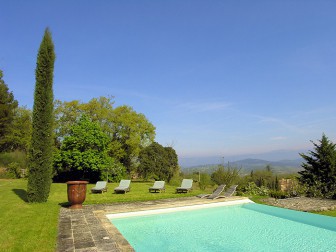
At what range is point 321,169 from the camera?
13.3 meters

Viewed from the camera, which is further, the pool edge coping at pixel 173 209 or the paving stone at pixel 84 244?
the pool edge coping at pixel 173 209

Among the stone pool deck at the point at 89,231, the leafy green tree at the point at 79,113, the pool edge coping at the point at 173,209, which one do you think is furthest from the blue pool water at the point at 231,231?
the leafy green tree at the point at 79,113

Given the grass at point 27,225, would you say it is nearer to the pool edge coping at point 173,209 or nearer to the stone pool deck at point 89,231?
the stone pool deck at point 89,231

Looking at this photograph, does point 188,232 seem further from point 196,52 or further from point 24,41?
point 24,41

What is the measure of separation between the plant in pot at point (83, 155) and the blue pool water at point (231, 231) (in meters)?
12.4

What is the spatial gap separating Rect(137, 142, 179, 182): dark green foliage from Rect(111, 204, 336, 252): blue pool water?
12446mm

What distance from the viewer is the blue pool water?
657cm

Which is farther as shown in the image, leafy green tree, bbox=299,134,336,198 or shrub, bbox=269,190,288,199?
shrub, bbox=269,190,288,199

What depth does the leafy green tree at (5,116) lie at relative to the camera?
29.6 m

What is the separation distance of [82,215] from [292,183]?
11.7m

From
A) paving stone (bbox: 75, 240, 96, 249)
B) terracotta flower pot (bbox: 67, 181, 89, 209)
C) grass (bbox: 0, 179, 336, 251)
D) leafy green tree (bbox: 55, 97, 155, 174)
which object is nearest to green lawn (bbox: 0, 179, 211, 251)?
grass (bbox: 0, 179, 336, 251)

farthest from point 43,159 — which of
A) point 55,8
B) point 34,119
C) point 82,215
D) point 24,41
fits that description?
point 24,41

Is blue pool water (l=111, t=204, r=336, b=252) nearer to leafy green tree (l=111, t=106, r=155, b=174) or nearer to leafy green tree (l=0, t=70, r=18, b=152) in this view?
leafy green tree (l=111, t=106, r=155, b=174)

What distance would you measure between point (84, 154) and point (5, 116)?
1612 cm
